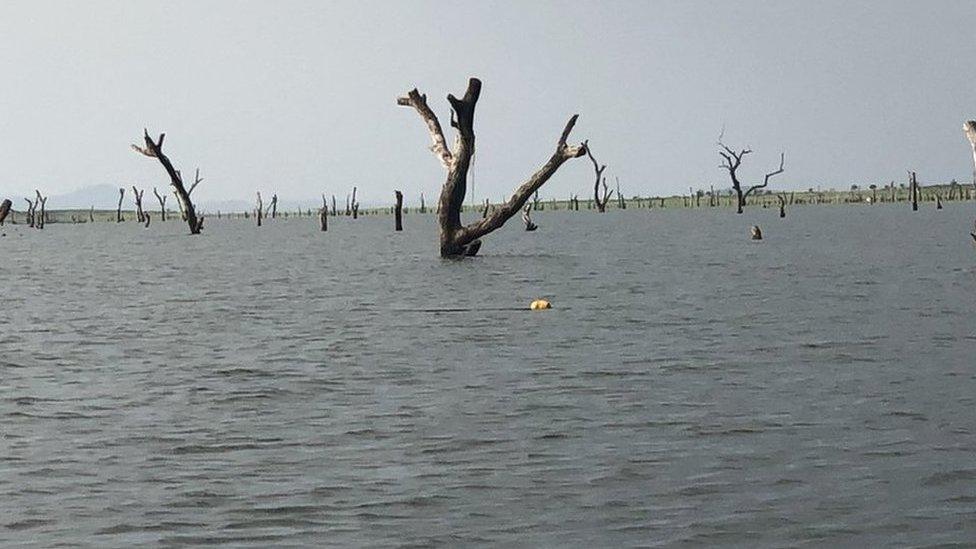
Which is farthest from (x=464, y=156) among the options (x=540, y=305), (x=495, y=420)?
(x=495, y=420)

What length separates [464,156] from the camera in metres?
48.2

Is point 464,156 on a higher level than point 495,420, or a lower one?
higher

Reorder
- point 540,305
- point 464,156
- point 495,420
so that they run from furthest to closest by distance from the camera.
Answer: point 464,156, point 540,305, point 495,420

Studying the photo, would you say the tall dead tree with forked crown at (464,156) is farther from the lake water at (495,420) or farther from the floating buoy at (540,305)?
the floating buoy at (540,305)

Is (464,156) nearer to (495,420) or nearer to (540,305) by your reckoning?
(540,305)

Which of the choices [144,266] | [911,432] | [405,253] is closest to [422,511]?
[911,432]

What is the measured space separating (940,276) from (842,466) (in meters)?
29.1

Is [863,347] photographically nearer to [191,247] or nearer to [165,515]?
[165,515]

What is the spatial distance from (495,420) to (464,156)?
3280 cm

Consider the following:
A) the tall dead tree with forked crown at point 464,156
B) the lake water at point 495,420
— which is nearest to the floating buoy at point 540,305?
the lake water at point 495,420

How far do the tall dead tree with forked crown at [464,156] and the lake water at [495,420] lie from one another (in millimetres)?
11444

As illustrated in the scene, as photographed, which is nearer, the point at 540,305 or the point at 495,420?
the point at 495,420

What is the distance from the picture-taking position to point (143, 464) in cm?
1348

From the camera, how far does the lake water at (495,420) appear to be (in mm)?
11156
